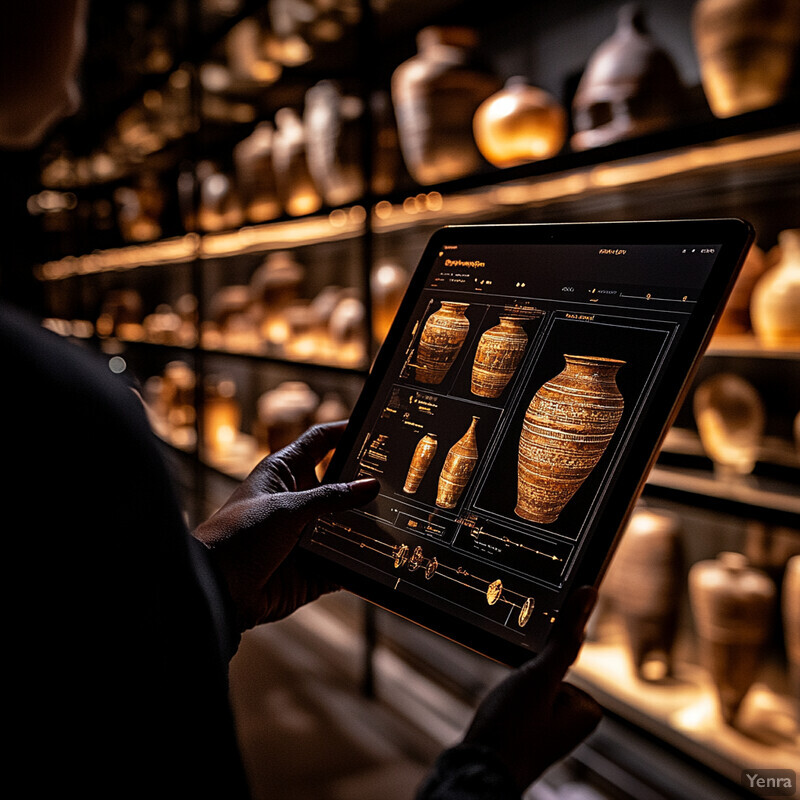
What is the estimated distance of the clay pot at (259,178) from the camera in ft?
8.34

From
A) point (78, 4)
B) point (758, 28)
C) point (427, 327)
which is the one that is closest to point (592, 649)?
point (427, 327)

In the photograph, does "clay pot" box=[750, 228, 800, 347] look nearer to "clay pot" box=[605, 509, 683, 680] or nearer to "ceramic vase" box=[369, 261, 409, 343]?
"clay pot" box=[605, 509, 683, 680]

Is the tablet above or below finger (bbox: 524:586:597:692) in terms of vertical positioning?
above

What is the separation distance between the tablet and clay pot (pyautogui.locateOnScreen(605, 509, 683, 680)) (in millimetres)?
855

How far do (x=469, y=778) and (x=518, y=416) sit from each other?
11.6 inches

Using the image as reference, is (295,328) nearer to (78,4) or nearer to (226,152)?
(226,152)

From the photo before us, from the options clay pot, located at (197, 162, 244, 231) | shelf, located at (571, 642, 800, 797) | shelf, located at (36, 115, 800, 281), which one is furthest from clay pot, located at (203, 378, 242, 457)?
shelf, located at (571, 642, 800, 797)

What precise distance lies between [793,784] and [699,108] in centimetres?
134

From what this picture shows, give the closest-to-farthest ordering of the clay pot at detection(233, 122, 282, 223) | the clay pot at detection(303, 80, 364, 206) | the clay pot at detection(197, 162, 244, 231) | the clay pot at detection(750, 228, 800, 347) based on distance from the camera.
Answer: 1. the clay pot at detection(750, 228, 800, 347)
2. the clay pot at detection(303, 80, 364, 206)
3. the clay pot at detection(233, 122, 282, 223)
4. the clay pot at detection(197, 162, 244, 231)

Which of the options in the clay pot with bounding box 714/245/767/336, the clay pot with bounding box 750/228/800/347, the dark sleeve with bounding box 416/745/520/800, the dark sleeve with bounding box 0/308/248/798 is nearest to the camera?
the dark sleeve with bounding box 0/308/248/798

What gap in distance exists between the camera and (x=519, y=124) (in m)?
1.61

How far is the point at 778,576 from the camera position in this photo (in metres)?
1.56

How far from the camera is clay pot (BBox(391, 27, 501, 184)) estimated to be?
5.71 feet

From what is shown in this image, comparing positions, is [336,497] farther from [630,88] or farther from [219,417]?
[219,417]
